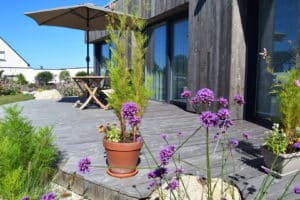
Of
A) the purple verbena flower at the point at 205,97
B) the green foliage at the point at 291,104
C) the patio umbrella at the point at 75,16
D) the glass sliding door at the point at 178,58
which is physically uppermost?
the patio umbrella at the point at 75,16

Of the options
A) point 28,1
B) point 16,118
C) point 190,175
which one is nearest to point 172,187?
point 190,175

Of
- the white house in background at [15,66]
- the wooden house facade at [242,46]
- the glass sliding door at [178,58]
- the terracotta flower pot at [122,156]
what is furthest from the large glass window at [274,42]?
the white house in background at [15,66]

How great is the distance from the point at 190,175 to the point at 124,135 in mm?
642

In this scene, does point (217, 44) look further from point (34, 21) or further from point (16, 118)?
point (34, 21)

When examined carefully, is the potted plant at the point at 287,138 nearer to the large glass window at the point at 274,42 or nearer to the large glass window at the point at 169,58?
the large glass window at the point at 274,42

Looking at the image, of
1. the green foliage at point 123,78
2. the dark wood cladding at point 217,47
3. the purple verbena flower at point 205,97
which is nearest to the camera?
the purple verbena flower at point 205,97

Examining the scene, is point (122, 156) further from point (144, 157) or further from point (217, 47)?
point (217, 47)

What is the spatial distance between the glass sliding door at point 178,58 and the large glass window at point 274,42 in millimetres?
2159

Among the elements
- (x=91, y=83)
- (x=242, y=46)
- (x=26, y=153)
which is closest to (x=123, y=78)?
(x=26, y=153)

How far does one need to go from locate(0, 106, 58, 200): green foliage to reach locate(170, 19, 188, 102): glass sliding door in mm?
4497

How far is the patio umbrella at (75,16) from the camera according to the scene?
6055mm

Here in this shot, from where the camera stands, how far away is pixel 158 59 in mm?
7758

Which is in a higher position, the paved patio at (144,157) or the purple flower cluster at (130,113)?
the purple flower cluster at (130,113)

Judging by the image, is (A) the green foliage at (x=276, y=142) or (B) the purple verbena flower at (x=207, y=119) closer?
(B) the purple verbena flower at (x=207, y=119)
